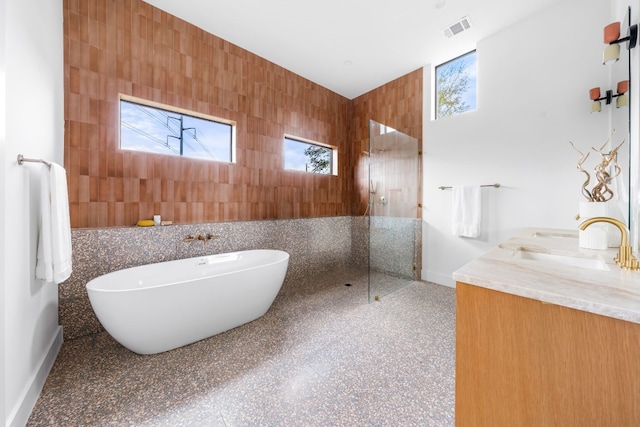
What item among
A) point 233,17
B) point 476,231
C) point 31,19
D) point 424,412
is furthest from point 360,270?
point 31,19

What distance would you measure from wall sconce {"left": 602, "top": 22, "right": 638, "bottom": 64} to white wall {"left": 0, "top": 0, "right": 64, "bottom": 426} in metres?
3.06

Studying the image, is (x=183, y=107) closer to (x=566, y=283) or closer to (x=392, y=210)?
Result: (x=392, y=210)

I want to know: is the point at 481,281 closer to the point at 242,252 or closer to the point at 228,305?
the point at 228,305

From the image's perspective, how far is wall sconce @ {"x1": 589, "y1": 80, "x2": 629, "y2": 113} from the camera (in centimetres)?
181

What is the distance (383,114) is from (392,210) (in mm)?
1654

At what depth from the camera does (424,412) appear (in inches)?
49.5

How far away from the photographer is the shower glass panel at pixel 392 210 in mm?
2979

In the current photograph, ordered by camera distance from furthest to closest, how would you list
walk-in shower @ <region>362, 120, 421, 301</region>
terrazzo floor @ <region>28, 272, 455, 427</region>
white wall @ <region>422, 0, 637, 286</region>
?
walk-in shower @ <region>362, 120, 421, 301</region> → white wall @ <region>422, 0, 637, 286</region> → terrazzo floor @ <region>28, 272, 455, 427</region>

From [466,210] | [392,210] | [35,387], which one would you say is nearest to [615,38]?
[466,210]

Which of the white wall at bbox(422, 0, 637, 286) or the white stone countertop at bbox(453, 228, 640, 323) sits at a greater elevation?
the white wall at bbox(422, 0, 637, 286)

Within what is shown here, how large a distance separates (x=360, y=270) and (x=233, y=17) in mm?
3696

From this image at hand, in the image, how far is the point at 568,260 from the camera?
117cm

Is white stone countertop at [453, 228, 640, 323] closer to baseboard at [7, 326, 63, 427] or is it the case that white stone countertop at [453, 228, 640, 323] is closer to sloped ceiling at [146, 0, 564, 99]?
baseboard at [7, 326, 63, 427]

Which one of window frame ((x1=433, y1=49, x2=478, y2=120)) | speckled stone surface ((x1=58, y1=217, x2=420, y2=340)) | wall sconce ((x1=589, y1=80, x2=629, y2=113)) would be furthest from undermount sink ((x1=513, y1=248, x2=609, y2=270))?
window frame ((x1=433, y1=49, x2=478, y2=120))
